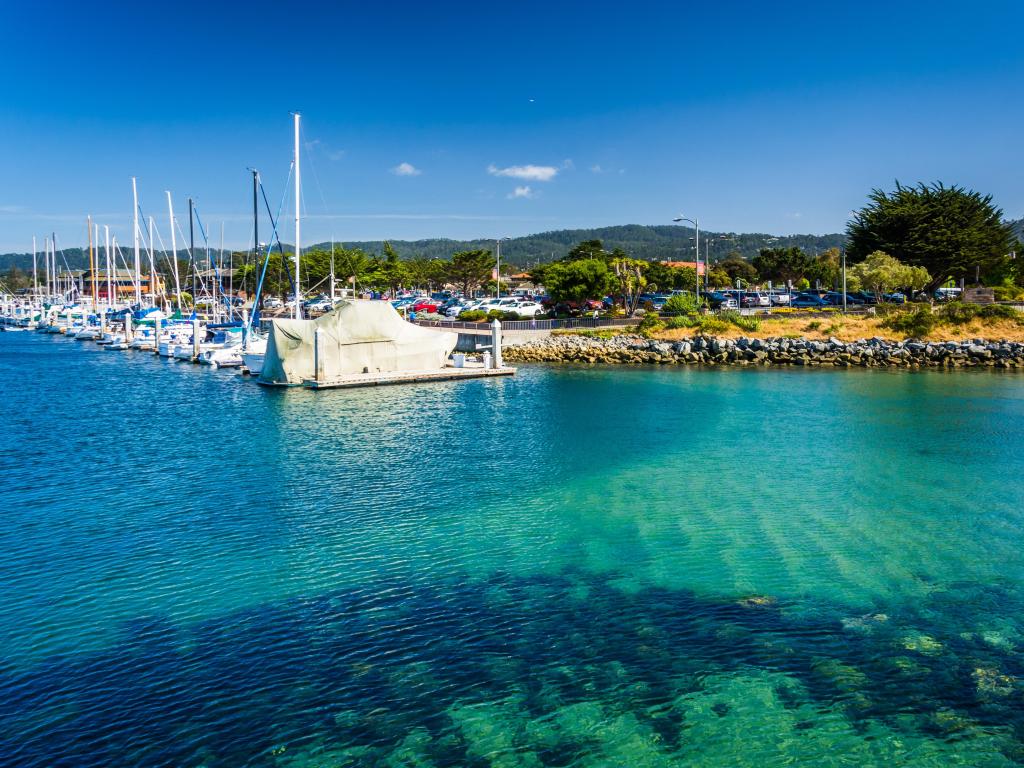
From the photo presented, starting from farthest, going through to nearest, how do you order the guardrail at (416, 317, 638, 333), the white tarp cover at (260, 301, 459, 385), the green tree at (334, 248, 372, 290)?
the green tree at (334, 248, 372, 290)
the guardrail at (416, 317, 638, 333)
the white tarp cover at (260, 301, 459, 385)

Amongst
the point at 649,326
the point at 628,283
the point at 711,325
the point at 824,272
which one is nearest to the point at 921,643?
the point at 711,325

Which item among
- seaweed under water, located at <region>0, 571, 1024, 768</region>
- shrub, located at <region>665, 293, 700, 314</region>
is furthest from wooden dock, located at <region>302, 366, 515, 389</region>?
seaweed under water, located at <region>0, 571, 1024, 768</region>

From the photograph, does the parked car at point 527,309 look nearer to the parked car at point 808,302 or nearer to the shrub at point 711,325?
the shrub at point 711,325

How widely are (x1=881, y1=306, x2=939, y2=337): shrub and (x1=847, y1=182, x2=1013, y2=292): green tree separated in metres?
16.5

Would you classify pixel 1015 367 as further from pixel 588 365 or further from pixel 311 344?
pixel 311 344

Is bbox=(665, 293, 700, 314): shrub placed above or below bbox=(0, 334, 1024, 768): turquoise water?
above

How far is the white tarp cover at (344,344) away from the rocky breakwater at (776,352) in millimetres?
14294

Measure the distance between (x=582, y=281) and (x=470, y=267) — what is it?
54144 millimetres

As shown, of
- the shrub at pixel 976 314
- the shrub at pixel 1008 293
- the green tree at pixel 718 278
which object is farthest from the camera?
the green tree at pixel 718 278

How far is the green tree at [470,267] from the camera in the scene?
12194 centimetres

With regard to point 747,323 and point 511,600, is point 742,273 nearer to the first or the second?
point 747,323

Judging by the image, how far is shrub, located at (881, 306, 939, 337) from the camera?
55375mm

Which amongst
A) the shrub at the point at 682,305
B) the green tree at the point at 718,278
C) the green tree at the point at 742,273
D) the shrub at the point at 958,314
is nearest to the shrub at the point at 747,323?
the shrub at the point at 682,305

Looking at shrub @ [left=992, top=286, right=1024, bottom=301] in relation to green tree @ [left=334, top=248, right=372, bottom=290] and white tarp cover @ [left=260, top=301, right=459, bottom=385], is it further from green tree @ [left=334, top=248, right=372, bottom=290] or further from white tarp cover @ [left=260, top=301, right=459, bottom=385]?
green tree @ [left=334, top=248, right=372, bottom=290]
